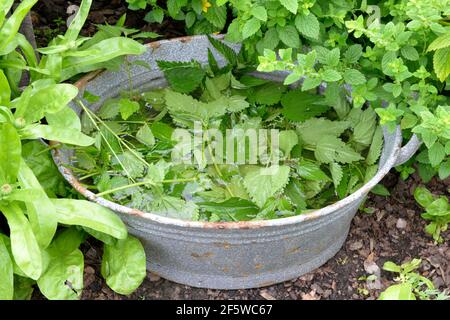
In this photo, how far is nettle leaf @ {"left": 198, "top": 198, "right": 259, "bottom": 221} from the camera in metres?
1.87

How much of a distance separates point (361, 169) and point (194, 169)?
1.71 ft

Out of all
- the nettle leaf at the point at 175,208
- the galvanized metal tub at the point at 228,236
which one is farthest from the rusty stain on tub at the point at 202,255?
the nettle leaf at the point at 175,208

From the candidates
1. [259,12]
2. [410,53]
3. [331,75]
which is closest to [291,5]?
[259,12]

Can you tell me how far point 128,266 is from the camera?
1.82 meters

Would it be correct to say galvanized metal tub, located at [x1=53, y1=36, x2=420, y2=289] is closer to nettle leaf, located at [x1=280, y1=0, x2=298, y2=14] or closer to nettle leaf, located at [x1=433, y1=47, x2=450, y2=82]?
nettle leaf, located at [x1=433, y1=47, x2=450, y2=82]

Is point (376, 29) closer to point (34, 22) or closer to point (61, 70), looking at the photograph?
point (61, 70)

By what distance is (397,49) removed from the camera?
1633mm

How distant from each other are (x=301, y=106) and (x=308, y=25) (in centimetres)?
39

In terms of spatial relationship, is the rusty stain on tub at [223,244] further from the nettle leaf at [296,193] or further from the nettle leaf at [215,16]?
the nettle leaf at [215,16]

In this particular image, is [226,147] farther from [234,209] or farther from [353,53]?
[353,53]

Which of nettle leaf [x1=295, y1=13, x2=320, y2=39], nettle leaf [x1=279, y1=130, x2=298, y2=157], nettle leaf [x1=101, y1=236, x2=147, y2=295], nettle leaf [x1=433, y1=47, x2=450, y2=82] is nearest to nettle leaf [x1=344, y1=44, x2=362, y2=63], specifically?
nettle leaf [x1=295, y1=13, x2=320, y2=39]
